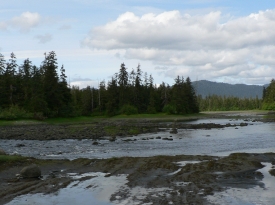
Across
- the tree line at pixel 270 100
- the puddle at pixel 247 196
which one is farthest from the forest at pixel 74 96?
the puddle at pixel 247 196

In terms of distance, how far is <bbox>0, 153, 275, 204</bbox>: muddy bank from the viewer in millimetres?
15797

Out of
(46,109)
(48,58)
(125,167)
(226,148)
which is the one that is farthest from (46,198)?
(48,58)

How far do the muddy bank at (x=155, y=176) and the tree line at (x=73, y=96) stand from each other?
59.0 m

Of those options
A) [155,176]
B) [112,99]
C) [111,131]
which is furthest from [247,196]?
[112,99]

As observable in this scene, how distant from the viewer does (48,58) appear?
9644 centimetres

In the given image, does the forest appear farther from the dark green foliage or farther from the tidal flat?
the tidal flat

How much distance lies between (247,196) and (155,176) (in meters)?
5.70

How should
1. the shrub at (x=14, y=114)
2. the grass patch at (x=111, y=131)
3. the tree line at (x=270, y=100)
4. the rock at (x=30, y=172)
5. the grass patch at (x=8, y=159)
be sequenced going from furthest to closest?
1. the tree line at (x=270, y=100)
2. the shrub at (x=14, y=114)
3. the grass patch at (x=111, y=131)
4. the grass patch at (x=8, y=159)
5. the rock at (x=30, y=172)

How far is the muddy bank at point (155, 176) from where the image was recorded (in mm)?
15797


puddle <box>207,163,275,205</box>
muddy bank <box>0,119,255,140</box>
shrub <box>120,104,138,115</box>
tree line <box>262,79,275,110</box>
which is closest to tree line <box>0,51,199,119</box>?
shrub <box>120,104,138,115</box>

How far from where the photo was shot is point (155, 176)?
65.2ft

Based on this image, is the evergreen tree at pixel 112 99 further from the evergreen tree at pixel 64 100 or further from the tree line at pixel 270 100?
the tree line at pixel 270 100

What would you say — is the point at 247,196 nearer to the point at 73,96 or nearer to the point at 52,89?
the point at 52,89

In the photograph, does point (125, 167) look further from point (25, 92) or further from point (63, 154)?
point (25, 92)
